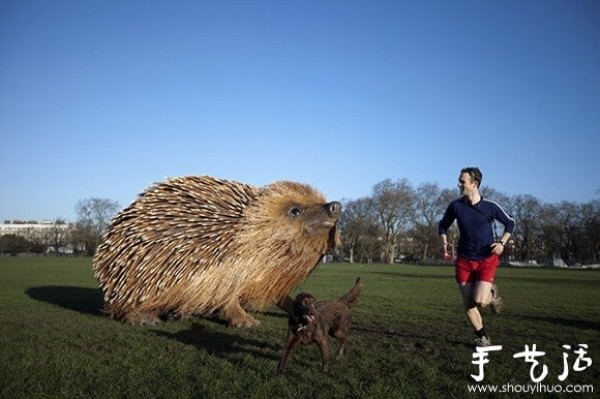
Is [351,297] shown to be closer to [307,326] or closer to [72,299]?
[307,326]

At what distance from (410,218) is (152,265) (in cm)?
8241

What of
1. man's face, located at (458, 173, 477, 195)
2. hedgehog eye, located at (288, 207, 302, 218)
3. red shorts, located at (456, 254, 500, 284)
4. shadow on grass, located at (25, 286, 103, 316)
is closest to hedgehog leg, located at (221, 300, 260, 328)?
hedgehog eye, located at (288, 207, 302, 218)

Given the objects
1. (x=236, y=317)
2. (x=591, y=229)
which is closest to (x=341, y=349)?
(x=236, y=317)

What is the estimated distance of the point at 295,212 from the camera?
838 centimetres

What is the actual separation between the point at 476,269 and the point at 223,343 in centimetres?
397

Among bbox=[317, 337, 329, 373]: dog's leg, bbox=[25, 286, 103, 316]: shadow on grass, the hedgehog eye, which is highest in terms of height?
the hedgehog eye

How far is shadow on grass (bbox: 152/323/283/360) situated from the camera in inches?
280

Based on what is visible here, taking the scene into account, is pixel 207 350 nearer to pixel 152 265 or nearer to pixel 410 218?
pixel 152 265

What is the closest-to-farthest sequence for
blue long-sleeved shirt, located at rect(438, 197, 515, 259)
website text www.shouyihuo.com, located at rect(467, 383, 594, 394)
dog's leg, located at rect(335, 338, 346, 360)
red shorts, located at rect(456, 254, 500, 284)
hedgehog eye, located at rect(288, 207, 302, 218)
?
website text www.shouyihuo.com, located at rect(467, 383, 594, 394), dog's leg, located at rect(335, 338, 346, 360), red shorts, located at rect(456, 254, 500, 284), blue long-sleeved shirt, located at rect(438, 197, 515, 259), hedgehog eye, located at rect(288, 207, 302, 218)

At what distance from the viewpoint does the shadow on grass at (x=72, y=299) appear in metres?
12.4

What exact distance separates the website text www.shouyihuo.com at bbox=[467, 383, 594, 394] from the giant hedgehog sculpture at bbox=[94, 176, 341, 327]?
3499mm

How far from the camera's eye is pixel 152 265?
8828 mm

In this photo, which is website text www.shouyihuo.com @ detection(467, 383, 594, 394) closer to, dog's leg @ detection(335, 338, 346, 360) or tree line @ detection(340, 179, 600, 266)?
dog's leg @ detection(335, 338, 346, 360)

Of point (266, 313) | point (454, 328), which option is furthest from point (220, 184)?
point (454, 328)
